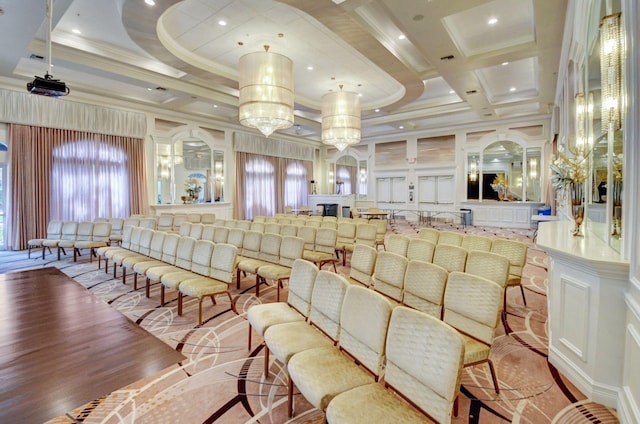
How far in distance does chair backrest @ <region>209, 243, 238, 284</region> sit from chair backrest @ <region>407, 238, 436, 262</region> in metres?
2.22

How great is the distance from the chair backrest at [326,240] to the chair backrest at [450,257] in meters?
1.79

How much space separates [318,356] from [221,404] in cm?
79

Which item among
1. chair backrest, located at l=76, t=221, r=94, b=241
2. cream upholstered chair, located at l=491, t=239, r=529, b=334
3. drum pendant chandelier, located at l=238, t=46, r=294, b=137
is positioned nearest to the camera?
cream upholstered chair, located at l=491, t=239, r=529, b=334

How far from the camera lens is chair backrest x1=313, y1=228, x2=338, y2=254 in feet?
16.9

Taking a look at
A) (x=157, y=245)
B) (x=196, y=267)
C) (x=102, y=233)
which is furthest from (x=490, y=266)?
(x=102, y=233)

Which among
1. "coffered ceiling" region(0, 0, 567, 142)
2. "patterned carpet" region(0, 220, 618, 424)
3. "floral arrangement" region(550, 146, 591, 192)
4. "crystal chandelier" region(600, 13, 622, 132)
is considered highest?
"coffered ceiling" region(0, 0, 567, 142)

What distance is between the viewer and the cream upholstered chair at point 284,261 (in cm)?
395

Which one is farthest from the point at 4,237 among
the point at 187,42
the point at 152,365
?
the point at 152,365

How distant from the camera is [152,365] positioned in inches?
102

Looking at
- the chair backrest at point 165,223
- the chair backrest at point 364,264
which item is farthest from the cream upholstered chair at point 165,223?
the chair backrest at point 364,264

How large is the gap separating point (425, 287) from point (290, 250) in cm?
212

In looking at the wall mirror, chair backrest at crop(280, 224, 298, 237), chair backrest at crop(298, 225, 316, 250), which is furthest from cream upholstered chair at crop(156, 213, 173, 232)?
the wall mirror

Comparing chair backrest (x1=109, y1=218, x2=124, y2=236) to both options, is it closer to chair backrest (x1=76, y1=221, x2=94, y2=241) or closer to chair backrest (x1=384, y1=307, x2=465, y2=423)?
chair backrest (x1=76, y1=221, x2=94, y2=241)

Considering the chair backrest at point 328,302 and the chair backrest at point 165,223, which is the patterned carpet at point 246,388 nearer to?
the chair backrest at point 328,302
